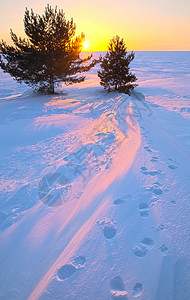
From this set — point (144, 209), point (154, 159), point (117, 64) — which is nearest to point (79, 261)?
point (144, 209)

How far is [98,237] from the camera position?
54.9 inches

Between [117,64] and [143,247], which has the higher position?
[117,64]

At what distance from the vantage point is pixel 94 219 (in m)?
1.57

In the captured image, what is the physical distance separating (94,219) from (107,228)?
16 cm

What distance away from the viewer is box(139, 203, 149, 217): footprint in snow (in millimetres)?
1597

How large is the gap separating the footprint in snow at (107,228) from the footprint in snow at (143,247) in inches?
8.9

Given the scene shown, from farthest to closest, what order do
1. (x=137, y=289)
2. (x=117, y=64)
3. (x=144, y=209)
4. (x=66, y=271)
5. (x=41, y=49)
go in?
(x=117, y=64) < (x=41, y=49) < (x=144, y=209) < (x=66, y=271) < (x=137, y=289)

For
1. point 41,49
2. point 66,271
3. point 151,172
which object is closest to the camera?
point 66,271

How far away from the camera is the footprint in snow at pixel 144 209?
5.24 feet

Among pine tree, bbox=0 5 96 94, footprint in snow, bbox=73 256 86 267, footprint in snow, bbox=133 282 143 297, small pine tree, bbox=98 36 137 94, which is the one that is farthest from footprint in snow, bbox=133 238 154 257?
small pine tree, bbox=98 36 137 94

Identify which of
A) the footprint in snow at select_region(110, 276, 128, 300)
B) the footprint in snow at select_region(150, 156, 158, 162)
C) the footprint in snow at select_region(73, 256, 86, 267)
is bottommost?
the footprint in snow at select_region(110, 276, 128, 300)

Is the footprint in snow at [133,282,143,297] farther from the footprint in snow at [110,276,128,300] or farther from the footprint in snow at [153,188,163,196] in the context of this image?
the footprint in snow at [153,188,163,196]

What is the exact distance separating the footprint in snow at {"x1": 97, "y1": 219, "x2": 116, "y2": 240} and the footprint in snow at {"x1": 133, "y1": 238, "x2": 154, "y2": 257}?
0.74ft

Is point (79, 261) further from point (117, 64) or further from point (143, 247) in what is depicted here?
point (117, 64)
